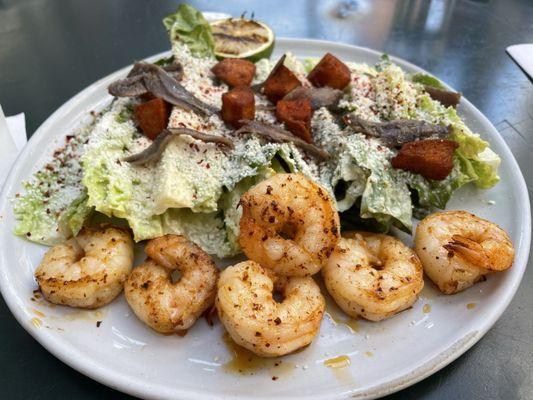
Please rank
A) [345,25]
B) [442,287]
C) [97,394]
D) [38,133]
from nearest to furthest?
1. [97,394]
2. [442,287]
3. [38,133]
4. [345,25]

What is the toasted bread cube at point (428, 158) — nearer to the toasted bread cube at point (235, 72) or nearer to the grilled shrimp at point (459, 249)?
the grilled shrimp at point (459, 249)

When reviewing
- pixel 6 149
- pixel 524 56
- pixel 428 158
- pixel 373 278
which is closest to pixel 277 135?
pixel 428 158

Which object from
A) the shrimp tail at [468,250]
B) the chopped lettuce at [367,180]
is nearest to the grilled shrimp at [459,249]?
the shrimp tail at [468,250]

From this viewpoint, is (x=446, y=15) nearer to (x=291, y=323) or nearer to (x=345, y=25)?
(x=345, y=25)

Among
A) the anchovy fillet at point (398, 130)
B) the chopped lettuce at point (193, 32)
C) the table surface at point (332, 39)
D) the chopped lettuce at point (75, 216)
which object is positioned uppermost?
the chopped lettuce at point (193, 32)

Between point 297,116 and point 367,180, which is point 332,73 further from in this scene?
point 367,180

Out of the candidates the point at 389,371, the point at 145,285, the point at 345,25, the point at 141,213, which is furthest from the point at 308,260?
the point at 345,25

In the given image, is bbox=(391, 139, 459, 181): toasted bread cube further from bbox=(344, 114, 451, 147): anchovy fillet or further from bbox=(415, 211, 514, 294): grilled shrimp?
bbox=(415, 211, 514, 294): grilled shrimp
